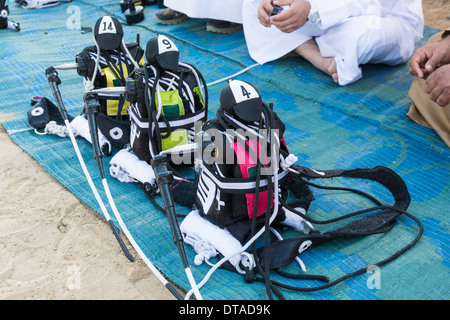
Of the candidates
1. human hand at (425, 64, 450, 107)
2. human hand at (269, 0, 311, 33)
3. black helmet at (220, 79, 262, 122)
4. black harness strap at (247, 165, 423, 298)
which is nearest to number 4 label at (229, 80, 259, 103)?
black helmet at (220, 79, 262, 122)

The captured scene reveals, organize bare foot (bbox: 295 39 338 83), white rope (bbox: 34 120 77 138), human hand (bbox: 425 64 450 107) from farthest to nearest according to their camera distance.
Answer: bare foot (bbox: 295 39 338 83) < white rope (bbox: 34 120 77 138) < human hand (bbox: 425 64 450 107)

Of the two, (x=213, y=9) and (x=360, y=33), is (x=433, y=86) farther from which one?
(x=213, y=9)

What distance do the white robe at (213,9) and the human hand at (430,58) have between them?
156cm

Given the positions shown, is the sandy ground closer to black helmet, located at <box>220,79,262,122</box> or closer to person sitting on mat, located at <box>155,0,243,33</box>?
black helmet, located at <box>220,79,262,122</box>

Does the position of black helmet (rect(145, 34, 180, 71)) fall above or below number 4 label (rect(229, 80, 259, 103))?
below

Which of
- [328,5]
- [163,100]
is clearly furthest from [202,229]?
[328,5]

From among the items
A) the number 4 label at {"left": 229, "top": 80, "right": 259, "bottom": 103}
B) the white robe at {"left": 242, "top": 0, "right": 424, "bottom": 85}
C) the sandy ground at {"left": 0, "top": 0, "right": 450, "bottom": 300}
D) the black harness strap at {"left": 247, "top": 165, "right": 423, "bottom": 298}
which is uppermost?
the number 4 label at {"left": 229, "top": 80, "right": 259, "bottom": 103}

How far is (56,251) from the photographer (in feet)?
5.01

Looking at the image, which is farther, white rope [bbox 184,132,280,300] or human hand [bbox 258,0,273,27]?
human hand [bbox 258,0,273,27]

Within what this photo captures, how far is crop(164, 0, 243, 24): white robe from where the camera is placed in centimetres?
320

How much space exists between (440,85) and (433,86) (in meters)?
0.03

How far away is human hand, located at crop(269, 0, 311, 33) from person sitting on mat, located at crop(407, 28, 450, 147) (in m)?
0.68

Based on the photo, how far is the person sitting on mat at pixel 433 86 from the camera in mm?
A: 1814

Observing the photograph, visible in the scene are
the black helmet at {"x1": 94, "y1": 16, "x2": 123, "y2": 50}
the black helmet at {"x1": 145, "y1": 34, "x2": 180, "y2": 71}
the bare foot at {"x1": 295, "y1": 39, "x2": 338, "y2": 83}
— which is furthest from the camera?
the bare foot at {"x1": 295, "y1": 39, "x2": 338, "y2": 83}
